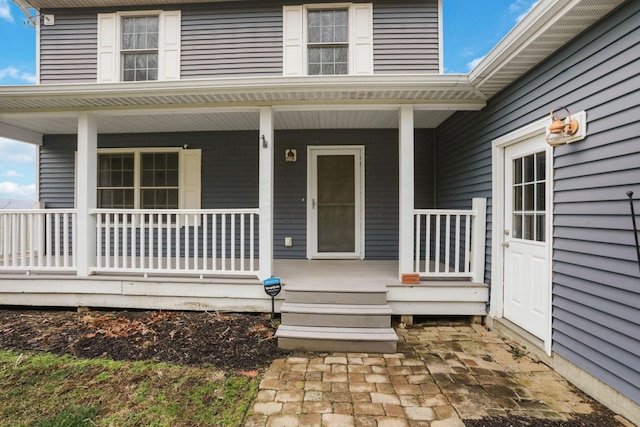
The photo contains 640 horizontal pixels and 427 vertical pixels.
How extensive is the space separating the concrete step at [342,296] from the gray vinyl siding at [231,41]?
12.3 ft

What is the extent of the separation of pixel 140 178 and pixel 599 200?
602cm

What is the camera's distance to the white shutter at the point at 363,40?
5.18 m

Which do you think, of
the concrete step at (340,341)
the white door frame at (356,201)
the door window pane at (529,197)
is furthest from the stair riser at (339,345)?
the white door frame at (356,201)

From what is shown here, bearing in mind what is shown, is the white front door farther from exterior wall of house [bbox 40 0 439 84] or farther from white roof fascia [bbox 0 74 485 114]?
exterior wall of house [bbox 40 0 439 84]

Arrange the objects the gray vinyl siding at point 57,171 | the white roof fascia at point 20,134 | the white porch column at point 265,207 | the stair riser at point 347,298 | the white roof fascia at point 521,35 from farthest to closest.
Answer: the gray vinyl siding at point 57,171
the white roof fascia at point 20,134
the white porch column at point 265,207
the stair riser at point 347,298
the white roof fascia at point 521,35

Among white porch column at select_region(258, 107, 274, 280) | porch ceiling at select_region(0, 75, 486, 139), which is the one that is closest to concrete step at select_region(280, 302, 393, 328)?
white porch column at select_region(258, 107, 274, 280)

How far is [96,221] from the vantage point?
13.4 ft

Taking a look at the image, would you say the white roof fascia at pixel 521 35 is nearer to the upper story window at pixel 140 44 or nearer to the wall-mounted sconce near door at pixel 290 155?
the wall-mounted sconce near door at pixel 290 155

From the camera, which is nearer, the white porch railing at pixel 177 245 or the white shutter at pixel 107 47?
the white porch railing at pixel 177 245

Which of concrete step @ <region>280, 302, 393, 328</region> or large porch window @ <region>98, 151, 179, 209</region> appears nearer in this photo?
concrete step @ <region>280, 302, 393, 328</region>

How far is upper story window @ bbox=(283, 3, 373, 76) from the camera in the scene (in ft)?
17.0

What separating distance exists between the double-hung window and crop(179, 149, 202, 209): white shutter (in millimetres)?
23

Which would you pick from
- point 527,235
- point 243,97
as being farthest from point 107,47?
point 527,235

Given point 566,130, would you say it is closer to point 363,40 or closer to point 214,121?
point 363,40
